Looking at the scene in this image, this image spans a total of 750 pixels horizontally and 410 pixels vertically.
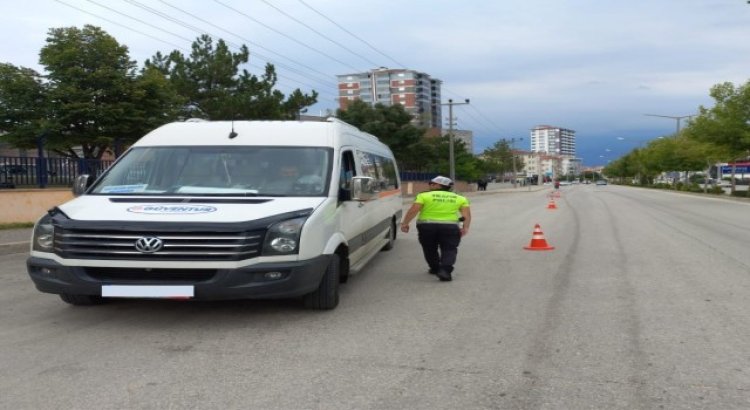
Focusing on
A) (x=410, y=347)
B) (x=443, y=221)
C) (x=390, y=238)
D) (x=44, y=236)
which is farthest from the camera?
(x=390, y=238)

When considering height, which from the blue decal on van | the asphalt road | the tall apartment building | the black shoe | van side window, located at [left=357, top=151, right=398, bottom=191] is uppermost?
the tall apartment building

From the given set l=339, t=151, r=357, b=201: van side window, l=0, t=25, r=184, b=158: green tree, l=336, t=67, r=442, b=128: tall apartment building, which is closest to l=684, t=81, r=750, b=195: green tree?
l=0, t=25, r=184, b=158: green tree

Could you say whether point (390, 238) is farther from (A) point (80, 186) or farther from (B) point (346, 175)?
(A) point (80, 186)

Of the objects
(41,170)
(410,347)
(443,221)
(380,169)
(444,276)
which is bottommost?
(410,347)

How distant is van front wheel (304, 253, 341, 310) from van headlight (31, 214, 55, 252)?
2322mm

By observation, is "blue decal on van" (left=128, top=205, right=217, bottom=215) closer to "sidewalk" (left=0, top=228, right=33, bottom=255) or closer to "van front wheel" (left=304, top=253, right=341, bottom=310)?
"van front wheel" (left=304, top=253, right=341, bottom=310)

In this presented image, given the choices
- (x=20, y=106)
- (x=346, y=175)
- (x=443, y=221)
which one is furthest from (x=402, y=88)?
(x=346, y=175)

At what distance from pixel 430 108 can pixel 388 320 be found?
131872 mm

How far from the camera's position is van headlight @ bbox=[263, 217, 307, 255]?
521cm

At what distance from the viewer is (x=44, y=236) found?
5.36m

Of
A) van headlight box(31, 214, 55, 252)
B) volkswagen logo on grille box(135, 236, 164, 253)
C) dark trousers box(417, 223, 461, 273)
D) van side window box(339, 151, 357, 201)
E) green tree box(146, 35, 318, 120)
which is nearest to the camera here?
volkswagen logo on grille box(135, 236, 164, 253)

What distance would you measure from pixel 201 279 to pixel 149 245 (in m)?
0.51

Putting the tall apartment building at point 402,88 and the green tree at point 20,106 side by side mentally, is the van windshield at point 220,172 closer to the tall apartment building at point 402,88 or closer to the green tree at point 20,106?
the green tree at point 20,106

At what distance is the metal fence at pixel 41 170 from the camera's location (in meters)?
14.4
